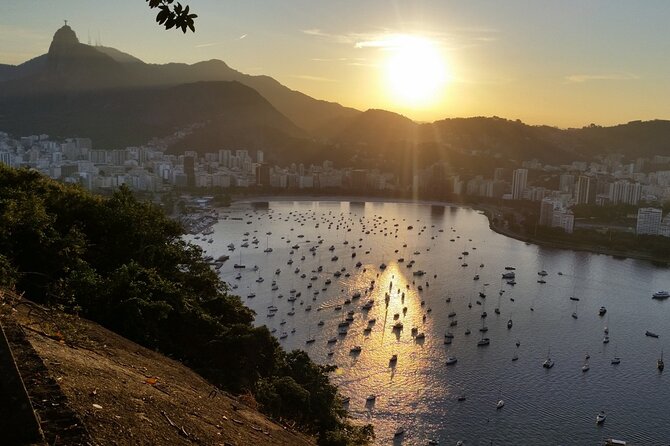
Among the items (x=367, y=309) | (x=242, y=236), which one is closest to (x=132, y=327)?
(x=367, y=309)

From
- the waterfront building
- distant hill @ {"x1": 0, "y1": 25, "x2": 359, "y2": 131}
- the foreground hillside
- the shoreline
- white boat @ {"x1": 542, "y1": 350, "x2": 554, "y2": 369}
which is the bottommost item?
white boat @ {"x1": 542, "y1": 350, "x2": 554, "y2": 369}

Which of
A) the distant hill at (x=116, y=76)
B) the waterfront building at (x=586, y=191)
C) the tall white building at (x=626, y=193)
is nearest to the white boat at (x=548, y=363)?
the waterfront building at (x=586, y=191)

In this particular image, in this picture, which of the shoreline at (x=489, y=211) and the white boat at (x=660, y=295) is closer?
the white boat at (x=660, y=295)

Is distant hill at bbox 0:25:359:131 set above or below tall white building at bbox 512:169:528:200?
above

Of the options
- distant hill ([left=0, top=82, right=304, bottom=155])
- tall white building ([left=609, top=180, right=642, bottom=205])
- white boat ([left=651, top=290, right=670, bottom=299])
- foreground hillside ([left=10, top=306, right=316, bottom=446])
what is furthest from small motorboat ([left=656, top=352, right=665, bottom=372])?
distant hill ([left=0, top=82, right=304, bottom=155])

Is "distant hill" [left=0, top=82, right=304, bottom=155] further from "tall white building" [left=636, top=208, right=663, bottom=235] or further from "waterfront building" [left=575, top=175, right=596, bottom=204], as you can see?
Result: "tall white building" [left=636, top=208, right=663, bottom=235]

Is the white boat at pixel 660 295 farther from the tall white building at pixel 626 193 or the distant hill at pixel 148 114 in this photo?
the distant hill at pixel 148 114
